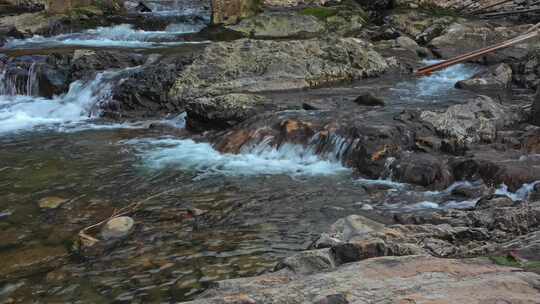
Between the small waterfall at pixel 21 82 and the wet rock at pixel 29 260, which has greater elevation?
the small waterfall at pixel 21 82

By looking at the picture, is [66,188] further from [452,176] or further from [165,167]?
[452,176]

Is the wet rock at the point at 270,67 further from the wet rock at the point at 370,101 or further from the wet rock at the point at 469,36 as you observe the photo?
the wet rock at the point at 469,36

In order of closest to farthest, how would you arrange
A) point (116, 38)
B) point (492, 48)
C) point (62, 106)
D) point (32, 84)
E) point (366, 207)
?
point (492, 48) < point (366, 207) < point (62, 106) < point (32, 84) < point (116, 38)

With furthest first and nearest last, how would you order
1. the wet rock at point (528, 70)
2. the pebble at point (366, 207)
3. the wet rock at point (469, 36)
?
1. the wet rock at point (469, 36)
2. the wet rock at point (528, 70)
3. the pebble at point (366, 207)

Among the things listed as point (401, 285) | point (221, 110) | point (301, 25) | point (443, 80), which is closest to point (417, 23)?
point (301, 25)

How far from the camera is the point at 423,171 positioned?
7.39 metres

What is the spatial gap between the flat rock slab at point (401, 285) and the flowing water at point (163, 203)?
55.9 inches

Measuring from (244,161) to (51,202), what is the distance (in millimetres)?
3029

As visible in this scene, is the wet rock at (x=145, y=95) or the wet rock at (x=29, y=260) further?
the wet rock at (x=145, y=95)

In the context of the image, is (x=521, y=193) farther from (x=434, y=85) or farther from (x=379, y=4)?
(x=379, y=4)

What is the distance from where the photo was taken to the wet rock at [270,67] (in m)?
12.4

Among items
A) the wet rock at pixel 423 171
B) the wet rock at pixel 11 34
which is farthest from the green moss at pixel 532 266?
the wet rock at pixel 11 34

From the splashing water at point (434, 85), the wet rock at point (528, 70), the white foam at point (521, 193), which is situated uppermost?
the wet rock at point (528, 70)

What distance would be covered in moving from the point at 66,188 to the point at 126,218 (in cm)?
188
